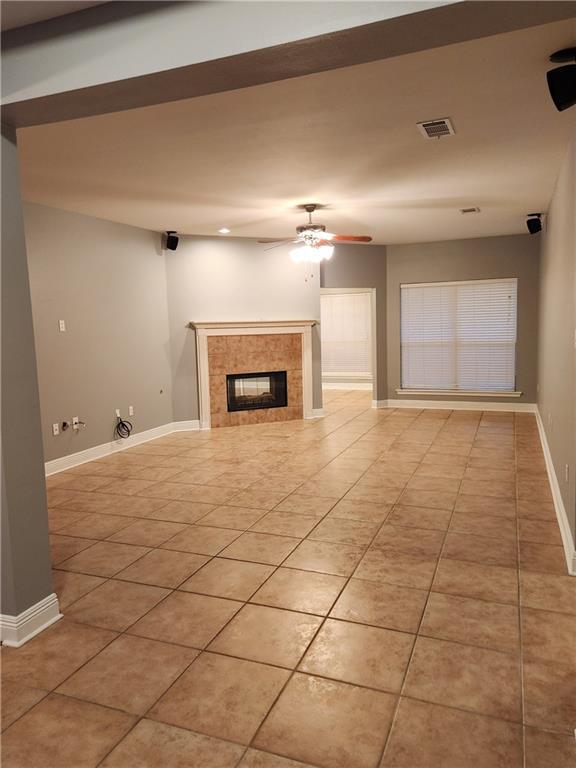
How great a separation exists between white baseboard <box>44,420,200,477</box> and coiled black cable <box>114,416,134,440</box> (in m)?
0.07

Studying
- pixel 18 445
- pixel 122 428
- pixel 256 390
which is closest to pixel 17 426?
pixel 18 445

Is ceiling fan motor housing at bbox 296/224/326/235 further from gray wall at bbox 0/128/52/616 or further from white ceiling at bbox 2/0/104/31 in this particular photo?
white ceiling at bbox 2/0/104/31

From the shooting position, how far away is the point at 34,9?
2006 millimetres

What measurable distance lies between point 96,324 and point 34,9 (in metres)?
4.00

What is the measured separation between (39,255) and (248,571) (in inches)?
146

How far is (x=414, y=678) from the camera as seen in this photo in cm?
211

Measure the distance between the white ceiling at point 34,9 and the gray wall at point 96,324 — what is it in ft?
10.2

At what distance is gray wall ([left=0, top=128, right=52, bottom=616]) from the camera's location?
234cm

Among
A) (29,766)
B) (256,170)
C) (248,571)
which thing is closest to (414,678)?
(248,571)

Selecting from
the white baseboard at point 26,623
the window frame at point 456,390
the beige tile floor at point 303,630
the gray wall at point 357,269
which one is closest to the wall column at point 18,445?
the white baseboard at point 26,623

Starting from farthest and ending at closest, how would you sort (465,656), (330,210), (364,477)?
1. (330,210)
2. (364,477)
3. (465,656)

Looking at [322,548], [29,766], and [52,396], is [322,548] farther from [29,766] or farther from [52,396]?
[52,396]

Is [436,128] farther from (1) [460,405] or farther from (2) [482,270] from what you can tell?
(1) [460,405]

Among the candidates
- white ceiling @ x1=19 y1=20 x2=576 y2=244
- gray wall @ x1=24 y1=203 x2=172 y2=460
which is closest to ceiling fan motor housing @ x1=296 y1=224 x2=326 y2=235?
white ceiling @ x1=19 y1=20 x2=576 y2=244
